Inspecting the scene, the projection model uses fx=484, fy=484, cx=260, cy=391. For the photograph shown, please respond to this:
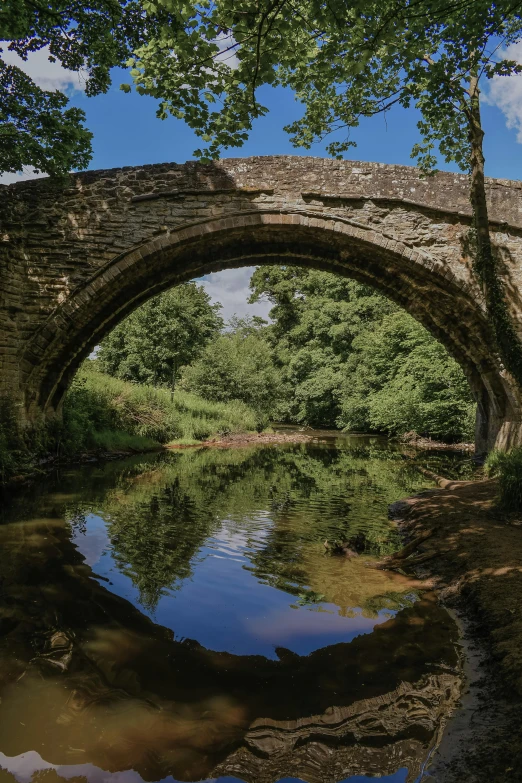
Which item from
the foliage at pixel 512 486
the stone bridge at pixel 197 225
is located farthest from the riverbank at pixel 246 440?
the foliage at pixel 512 486

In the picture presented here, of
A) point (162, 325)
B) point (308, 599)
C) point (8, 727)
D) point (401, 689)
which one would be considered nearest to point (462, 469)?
point (308, 599)

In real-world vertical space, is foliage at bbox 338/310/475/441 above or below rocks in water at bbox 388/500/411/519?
above

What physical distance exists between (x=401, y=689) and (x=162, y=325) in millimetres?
18274

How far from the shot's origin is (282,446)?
736 inches

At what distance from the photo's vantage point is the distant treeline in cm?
1772

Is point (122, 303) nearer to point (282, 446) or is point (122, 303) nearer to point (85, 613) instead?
point (85, 613)

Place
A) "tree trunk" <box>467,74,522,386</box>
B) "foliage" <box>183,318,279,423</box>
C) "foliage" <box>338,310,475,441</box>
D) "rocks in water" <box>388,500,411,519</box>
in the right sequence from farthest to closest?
"foliage" <box>183,318,279,423</box>
"foliage" <box>338,310,475,441</box>
"tree trunk" <box>467,74,522,386</box>
"rocks in water" <box>388,500,411,519</box>

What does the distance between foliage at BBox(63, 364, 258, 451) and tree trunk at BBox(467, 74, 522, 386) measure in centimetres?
957

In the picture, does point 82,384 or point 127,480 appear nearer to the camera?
point 127,480

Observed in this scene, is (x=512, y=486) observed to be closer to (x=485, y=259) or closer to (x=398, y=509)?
(x=398, y=509)

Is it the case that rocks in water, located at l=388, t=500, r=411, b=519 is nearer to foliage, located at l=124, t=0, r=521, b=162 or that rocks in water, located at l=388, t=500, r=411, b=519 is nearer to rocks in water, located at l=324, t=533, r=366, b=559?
rocks in water, located at l=324, t=533, r=366, b=559

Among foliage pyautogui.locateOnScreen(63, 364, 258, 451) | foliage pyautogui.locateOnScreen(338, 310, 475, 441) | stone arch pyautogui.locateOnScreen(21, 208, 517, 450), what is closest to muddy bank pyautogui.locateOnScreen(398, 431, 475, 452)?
foliage pyautogui.locateOnScreen(338, 310, 475, 441)

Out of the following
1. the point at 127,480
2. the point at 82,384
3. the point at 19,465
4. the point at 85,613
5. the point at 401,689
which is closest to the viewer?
the point at 401,689

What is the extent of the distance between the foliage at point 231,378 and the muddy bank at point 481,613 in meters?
17.3
